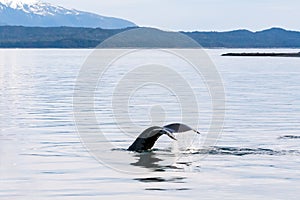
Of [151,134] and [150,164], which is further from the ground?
[151,134]

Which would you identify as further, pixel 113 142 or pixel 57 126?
pixel 57 126

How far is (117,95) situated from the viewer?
45.6 metres

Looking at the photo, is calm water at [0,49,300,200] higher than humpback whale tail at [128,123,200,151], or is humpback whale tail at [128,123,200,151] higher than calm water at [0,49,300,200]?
humpback whale tail at [128,123,200,151]

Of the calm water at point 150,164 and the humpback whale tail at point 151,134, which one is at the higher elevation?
the humpback whale tail at point 151,134

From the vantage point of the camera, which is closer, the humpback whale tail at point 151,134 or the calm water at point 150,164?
the calm water at point 150,164

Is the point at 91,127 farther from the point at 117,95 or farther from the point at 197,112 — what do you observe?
the point at 117,95

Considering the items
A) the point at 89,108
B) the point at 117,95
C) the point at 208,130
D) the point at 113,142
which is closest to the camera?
the point at 113,142

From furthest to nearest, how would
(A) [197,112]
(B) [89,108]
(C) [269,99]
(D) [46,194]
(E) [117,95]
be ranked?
1. (E) [117,95]
2. (C) [269,99]
3. (B) [89,108]
4. (A) [197,112]
5. (D) [46,194]

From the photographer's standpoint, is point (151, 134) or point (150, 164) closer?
point (150, 164)

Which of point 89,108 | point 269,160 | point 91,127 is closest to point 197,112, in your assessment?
point 89,108

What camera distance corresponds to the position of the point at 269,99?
4238cm

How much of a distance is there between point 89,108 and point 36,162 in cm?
1741

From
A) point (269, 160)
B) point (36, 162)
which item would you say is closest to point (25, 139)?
point (36, 162)

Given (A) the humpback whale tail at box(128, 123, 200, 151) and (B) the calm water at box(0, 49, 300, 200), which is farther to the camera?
(A) the humpback whale tail at box(128, 123, 200, 151)
